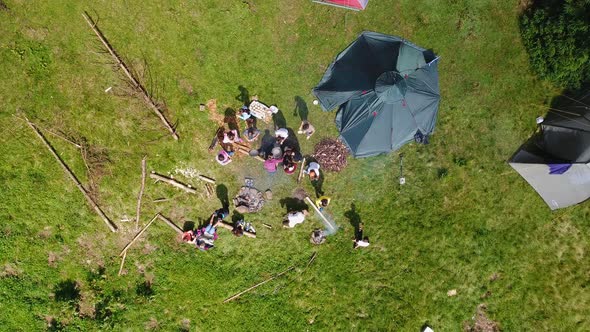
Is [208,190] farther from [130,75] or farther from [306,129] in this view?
[130,75]

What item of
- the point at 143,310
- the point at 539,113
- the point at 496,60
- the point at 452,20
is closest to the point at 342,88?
the point at 452,20

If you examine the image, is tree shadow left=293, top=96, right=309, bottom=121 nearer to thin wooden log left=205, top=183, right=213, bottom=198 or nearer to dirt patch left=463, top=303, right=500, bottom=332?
thin wooden log left=205, top=183, right=213, bottom=198

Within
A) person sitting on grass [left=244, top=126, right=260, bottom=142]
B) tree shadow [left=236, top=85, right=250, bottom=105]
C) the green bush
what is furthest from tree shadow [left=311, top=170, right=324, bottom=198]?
the green bush

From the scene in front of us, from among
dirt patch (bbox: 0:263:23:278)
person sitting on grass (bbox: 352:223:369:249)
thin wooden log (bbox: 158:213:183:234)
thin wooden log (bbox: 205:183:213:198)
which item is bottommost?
dirt patch (bbox: 0:263:23:278)

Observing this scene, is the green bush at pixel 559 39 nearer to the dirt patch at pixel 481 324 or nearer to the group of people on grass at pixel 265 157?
the group of people on grass at pixel 265 157

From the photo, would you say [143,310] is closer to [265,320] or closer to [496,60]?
[265,320]

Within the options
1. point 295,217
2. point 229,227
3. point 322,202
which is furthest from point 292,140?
point 229,227

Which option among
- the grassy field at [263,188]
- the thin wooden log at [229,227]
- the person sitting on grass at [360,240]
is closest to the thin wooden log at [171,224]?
the grassy field at [263,188]
